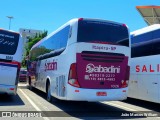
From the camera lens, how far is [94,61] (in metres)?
11.4

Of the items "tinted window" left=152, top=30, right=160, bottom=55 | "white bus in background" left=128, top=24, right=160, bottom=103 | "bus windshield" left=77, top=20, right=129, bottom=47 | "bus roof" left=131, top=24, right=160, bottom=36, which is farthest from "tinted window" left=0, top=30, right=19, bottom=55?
"tinted window" left=152, top=30, right=160, bottom=55

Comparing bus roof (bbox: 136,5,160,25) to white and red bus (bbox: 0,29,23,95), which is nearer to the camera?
white and red bus (bbox: 0,29,23,95)

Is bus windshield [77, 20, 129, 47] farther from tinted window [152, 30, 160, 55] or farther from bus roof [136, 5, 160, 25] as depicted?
bus roof [136, 5, 160, 25]

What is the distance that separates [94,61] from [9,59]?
179 inches

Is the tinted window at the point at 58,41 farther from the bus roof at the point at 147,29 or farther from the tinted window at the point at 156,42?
Result: the bus roof at the point at 147,29

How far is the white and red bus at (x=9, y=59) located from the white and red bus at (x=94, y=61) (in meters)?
2.90

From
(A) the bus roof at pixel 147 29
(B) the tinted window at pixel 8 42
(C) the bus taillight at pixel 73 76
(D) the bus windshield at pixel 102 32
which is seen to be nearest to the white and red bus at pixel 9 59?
(B) the tinted window at pixel 8 42

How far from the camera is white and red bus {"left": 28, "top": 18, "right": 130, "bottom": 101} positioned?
1121 centimetres

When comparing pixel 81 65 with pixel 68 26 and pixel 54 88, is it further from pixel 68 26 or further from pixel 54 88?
pixel 54 88

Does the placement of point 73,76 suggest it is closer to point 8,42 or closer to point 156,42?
point 156,42

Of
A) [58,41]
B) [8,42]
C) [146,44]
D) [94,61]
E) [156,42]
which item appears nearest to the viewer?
[94,61]

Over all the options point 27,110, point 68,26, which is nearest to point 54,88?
point 27,110

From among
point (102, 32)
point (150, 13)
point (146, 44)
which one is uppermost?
point (150, 13)

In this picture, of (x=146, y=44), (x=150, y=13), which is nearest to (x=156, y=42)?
(x=146, y=44)
